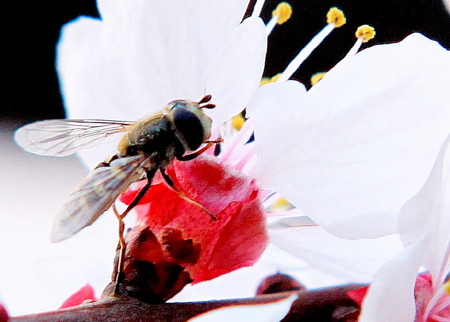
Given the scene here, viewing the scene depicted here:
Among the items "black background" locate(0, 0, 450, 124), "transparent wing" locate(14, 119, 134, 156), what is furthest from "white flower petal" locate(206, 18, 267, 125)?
"black background" locate(0, 0, 450, 124)

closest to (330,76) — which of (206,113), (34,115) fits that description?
(206,113)

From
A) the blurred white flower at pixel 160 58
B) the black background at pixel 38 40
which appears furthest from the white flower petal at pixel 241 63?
the black background at pixel 38 40

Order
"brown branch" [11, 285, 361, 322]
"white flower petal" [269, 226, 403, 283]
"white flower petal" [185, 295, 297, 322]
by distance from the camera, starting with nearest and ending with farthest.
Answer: "white flower petal" [185, 295, 297, 322]
"brown branch" [11, 285, 361, 322]
"white flower petal" [269, 226, 403, 283]

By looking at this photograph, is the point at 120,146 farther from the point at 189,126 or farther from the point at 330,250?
the point at 330,250

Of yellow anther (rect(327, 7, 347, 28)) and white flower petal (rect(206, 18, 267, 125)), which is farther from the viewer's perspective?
yellow anther (rect(327, 7, 347, 28))

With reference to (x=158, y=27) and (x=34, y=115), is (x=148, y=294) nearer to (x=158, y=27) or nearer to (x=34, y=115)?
(x=158, y=27)

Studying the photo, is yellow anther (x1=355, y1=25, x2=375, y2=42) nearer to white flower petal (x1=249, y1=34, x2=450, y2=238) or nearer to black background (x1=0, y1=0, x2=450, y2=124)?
white flower petal (x1=249, y1=34, x2=450, y2=238)

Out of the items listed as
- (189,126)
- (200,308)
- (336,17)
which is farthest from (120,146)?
(336,17)
